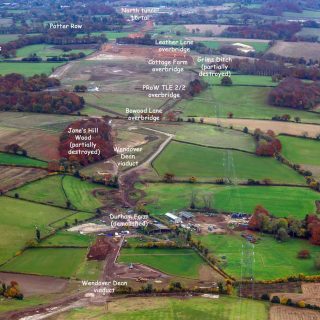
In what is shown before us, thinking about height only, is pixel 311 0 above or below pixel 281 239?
above

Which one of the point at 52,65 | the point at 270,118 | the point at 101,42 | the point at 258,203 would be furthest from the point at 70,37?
the point at 258,203

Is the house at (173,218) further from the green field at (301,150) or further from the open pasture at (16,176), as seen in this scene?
the green field at (301,150)

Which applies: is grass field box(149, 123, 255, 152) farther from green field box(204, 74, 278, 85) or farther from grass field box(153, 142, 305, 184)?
green field box(204, 74, 278, 85)

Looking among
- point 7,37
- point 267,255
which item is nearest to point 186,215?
point 267,255

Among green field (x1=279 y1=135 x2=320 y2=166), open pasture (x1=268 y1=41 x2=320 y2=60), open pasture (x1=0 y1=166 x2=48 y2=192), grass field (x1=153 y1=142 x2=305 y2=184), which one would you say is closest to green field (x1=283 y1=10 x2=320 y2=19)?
open pasture (x1=268 y1=41 x2=320 y2=60)

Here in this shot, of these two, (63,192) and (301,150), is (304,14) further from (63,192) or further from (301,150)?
(63,192)

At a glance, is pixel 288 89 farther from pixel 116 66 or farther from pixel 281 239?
pixel 281 239
